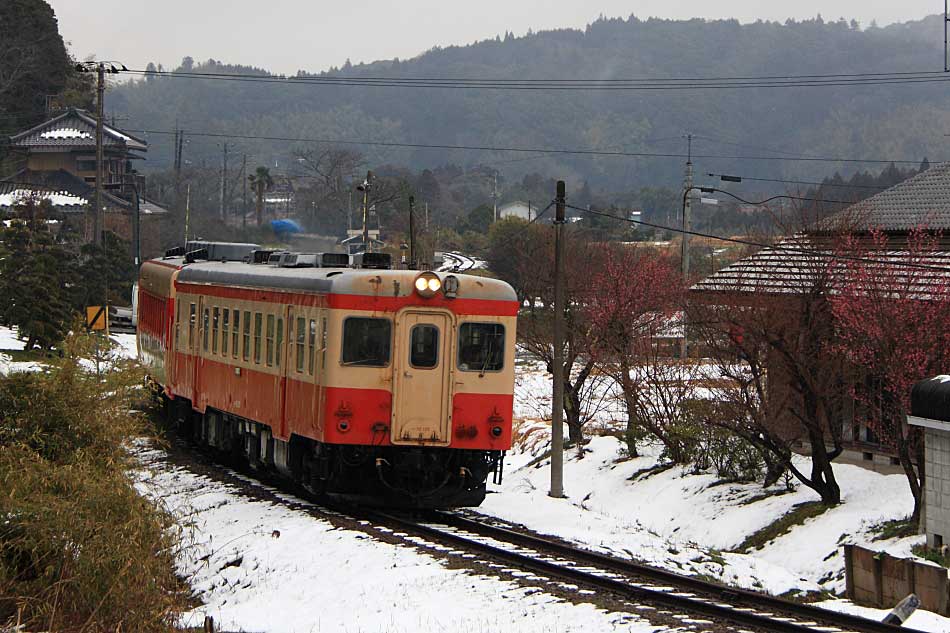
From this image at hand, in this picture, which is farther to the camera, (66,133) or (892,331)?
(66,133)

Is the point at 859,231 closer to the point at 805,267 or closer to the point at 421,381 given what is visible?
the point at 805,267

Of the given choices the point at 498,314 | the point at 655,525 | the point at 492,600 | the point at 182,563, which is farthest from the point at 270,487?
the point at 655,525

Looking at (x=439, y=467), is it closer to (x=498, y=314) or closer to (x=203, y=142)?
(x=498, y=314)

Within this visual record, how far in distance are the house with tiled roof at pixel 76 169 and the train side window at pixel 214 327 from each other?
55362 mm

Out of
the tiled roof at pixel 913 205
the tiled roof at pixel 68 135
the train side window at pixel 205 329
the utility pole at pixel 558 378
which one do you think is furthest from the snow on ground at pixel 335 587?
the tiled roof at pixel 68 135

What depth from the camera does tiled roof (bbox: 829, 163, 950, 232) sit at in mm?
26438

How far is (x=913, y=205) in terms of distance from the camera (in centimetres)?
2789

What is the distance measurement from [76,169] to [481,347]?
6956cm

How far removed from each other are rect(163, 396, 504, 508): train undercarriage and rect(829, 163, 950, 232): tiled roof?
42.3 feet

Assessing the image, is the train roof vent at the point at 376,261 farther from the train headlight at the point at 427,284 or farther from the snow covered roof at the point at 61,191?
the snow covered roof at the point at 61,191

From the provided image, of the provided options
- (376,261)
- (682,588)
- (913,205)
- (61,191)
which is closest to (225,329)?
(376,261)

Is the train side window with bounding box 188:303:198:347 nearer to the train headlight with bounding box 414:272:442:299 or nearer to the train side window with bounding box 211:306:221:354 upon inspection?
the train side window with bounding box 211:306:221:354

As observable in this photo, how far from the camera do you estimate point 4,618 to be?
11.9 metres

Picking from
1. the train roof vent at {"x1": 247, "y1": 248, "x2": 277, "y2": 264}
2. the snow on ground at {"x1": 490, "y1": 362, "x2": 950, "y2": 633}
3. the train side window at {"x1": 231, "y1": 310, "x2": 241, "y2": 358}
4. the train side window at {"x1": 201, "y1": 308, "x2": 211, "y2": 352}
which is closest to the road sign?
the snow on ground at {"x1": 490, "y1": 362, "x2": 950, "y2": 633}
